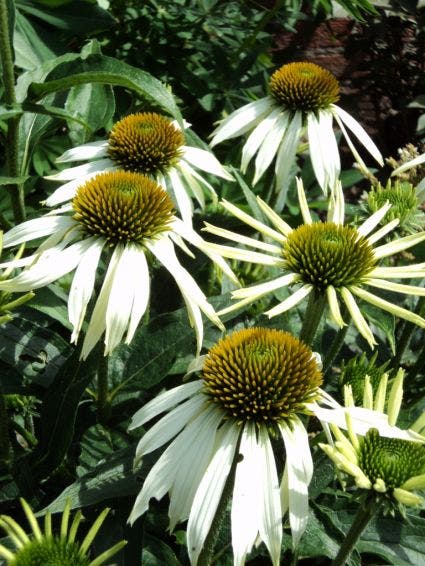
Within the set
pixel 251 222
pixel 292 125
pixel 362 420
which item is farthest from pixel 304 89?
pixel 362 420

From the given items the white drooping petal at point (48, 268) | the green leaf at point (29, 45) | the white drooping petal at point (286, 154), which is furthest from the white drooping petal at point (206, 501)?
the green leaf at point (29, 45)

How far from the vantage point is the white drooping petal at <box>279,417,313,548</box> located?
88 centimetres

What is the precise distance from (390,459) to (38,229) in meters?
0.55

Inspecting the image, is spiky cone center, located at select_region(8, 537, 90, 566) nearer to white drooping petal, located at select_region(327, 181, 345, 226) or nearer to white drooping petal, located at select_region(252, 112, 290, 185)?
white drooping petal, located at select_region(327, 181, 345, 226)

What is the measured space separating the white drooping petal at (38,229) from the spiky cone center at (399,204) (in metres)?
0.50

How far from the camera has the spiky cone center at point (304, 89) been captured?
1556 millimetres

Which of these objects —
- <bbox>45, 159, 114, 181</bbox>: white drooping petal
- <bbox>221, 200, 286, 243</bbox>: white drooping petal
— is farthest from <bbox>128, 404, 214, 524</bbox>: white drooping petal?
<bbox>45, 159, 114, 181</bbox>: white drooping petal

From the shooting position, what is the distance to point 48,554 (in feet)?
2.81

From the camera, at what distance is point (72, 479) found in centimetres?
127

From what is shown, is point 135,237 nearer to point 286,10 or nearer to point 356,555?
point 356,555

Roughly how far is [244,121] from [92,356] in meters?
0.65

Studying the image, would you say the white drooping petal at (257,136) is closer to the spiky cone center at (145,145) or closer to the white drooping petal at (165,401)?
the spiky cone center at (145,145)

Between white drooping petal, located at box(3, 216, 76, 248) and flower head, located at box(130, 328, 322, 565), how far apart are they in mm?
288

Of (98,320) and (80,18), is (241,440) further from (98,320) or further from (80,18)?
(80,18)
